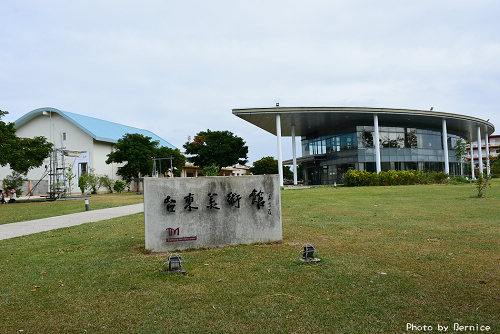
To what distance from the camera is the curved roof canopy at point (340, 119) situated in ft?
107

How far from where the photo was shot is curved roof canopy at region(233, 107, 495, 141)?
3250 centimetres

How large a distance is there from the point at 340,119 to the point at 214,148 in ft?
53.2

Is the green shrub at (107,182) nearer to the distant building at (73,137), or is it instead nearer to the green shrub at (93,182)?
the green shrub at (93,182)

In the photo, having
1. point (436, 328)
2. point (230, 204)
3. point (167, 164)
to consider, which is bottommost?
point (436, 328)

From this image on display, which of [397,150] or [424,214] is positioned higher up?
[397,150]

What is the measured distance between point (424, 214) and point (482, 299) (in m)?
6.77

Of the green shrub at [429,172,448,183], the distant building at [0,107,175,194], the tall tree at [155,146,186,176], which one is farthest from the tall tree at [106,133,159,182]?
the green shrub at [429,172,448,183]

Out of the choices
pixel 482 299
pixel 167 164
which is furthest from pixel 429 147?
pixel 482 299

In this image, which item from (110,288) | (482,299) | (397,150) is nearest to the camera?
(482,299)

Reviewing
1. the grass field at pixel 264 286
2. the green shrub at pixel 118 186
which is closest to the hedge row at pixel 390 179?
the green shrub at pixel 118 186

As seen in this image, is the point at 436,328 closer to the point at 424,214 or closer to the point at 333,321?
the point at 333,321

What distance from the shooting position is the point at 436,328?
2.95 m

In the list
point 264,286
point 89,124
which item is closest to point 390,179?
point 264,286

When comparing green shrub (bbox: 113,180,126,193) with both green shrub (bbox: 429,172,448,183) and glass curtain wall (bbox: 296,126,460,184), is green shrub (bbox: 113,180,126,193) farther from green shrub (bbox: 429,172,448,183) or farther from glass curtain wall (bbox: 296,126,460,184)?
green shrub (bbox: 429,172,448,183)
